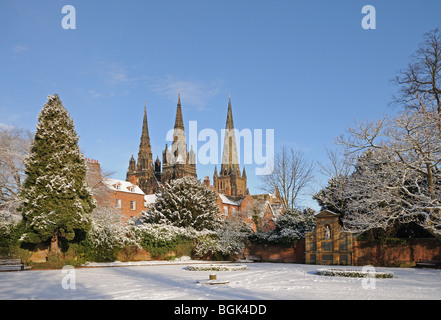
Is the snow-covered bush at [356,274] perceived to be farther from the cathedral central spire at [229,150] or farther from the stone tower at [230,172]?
the cathedral central spire at [229,150]

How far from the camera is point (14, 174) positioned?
89.0ft

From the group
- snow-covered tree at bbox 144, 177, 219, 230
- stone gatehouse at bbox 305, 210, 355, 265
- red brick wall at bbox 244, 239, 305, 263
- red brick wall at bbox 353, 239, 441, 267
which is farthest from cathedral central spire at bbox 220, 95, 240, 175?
red brick wall at bbox 353, 239, 441, 267

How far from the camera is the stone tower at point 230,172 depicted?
121m

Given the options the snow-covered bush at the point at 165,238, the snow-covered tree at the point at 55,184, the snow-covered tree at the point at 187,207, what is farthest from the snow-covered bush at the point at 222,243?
the snow-covered tree at the point at 55,184

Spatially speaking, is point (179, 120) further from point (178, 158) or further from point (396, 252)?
point (396, 252)

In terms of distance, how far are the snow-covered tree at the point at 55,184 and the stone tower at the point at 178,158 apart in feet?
254

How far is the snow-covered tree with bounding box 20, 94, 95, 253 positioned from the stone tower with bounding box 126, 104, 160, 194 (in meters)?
78.3

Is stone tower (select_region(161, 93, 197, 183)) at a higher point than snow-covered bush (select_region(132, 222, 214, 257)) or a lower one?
higher

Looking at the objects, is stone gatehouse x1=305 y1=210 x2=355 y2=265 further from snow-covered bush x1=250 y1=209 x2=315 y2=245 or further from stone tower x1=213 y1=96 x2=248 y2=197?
stone tower x1=213 y1=96 x2=248 y2=197

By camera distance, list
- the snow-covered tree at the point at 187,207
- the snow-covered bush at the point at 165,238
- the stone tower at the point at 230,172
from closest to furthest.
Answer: the snow-covered bush at the point at 165,238 → the snow-covered tree at the point at 187,207 → the stone tower at the point at 230,172

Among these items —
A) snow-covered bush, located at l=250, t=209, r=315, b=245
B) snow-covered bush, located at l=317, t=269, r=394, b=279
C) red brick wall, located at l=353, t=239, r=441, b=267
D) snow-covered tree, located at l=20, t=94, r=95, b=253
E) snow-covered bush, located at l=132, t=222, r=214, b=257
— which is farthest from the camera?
snow-covered bush, located at l=250, t=209, r=315, b=245

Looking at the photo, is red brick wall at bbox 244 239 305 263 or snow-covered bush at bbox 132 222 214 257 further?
red brick wall at bbox 244 239 305 263

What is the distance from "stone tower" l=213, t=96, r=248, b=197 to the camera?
121 meters
